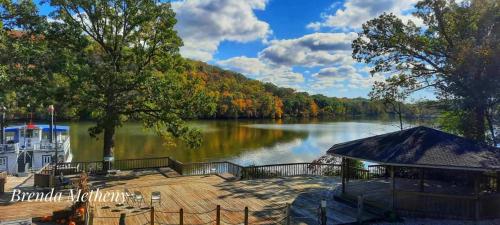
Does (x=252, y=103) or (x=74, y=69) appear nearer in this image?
(x=74, y=69)

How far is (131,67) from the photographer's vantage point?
20.5 metres

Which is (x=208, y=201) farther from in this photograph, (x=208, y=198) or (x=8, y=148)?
(x=8, y=148)

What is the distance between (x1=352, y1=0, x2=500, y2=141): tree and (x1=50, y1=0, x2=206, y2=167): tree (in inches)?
451

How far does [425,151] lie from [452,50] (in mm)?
9632

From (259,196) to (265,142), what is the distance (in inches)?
1426

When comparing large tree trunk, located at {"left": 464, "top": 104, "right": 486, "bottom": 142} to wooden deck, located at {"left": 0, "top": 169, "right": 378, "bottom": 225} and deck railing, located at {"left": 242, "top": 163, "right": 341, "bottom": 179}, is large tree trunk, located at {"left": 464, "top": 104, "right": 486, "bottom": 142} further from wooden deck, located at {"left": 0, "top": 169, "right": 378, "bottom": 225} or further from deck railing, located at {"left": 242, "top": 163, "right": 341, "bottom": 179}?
wooden deck, located at {"left": 0, "top": 169, "right": 378, "bottom": 225}

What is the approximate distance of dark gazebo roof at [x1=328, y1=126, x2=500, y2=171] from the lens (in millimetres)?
12633

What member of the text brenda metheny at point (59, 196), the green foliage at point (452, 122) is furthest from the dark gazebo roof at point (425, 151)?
the text brenda metheny at point (59, 196)

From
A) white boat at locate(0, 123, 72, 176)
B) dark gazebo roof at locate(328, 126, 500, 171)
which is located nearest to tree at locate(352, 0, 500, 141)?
dark gazebo roof at locate(328, 126, 500, 171)

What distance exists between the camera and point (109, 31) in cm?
2075

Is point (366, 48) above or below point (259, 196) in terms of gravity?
above

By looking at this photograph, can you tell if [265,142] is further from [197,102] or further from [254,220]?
[254,220]

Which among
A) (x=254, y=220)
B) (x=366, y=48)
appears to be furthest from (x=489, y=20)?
(x=254, y=220)

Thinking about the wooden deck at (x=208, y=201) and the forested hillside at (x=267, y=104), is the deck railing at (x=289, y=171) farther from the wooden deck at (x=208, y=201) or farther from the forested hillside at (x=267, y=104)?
the forested hillside at (x=267, y=104)
